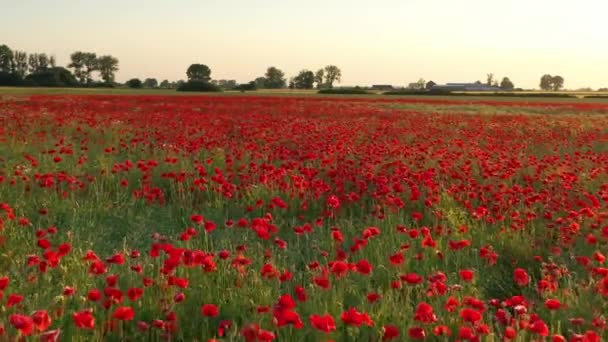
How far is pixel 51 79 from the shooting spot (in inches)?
3656

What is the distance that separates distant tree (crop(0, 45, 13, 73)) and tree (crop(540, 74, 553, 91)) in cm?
15590

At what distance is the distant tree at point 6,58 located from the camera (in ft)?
369

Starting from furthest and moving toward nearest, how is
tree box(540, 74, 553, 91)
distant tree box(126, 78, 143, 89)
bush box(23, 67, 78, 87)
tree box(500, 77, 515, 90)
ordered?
tree box(540, 74, 553, 91), tree box(500, 77, 515, 90), distant tree box(126, 78, 143, 89), bush box(23, 67, 78, 87)

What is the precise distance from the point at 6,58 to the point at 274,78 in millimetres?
61941

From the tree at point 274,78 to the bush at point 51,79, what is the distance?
162ft

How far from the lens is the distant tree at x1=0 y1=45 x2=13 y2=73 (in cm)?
11244

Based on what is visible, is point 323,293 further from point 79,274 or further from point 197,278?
point 79,274

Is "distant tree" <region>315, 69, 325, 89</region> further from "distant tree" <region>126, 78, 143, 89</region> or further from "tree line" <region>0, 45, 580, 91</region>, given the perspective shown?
"distant tree" <region>126, 78, 143, 89</region>

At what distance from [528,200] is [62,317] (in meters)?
3.86

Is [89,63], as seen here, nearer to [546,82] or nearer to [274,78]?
[274,78]

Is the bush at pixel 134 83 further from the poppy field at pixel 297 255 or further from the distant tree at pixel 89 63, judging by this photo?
the poppy field at pixel 297 255

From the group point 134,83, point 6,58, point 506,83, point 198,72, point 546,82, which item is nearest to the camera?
point 134,83

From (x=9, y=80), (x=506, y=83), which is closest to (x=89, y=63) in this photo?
(x=9, y=80)

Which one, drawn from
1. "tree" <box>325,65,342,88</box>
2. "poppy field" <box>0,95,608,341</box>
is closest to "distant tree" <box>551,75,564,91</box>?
"tree" <box>325,65,342,88</box>
